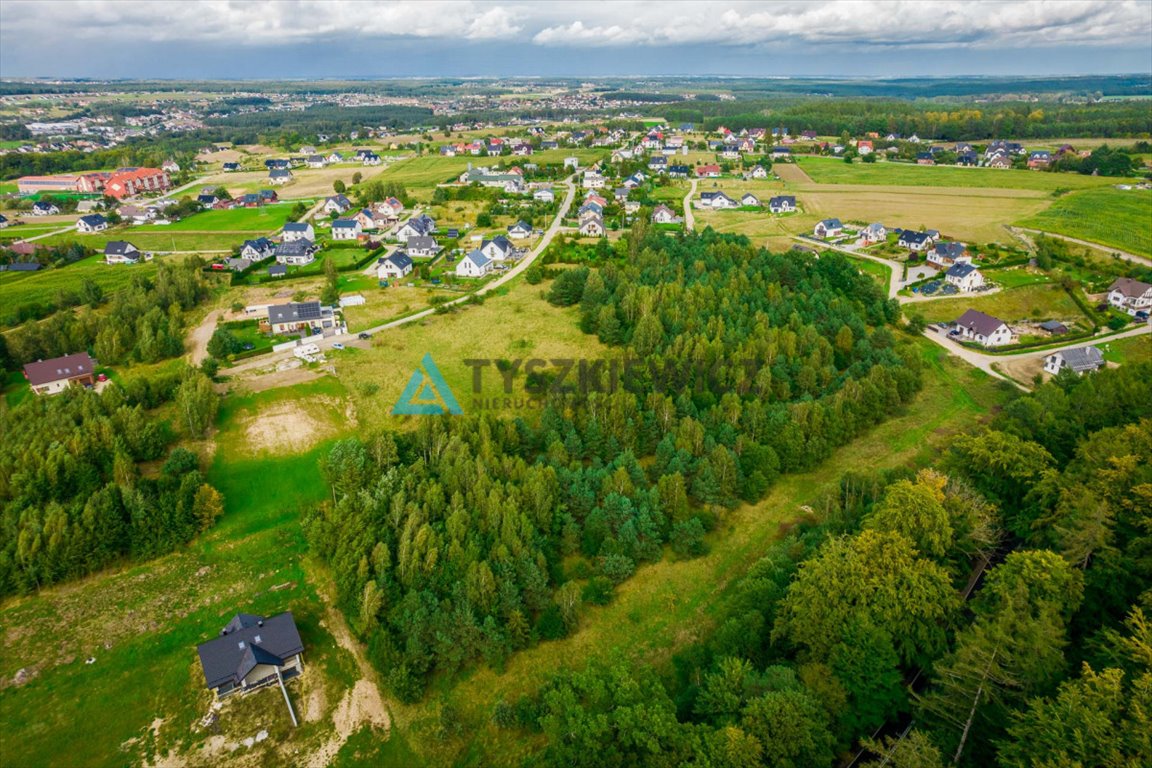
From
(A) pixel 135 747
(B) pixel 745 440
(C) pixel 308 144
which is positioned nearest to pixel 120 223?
(C) pixel 308 144

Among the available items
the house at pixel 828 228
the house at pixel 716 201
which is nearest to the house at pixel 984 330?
the house at pixel 828 228

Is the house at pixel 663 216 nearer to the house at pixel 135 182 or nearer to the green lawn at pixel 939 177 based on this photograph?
the green lawn at pixel 939 177

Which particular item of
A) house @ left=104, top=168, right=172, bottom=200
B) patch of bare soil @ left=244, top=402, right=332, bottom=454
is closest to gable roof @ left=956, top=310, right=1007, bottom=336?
patch of bare soil @ left=244, top=402, right=332, bottom=454

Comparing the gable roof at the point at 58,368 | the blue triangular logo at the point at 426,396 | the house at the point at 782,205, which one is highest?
the house at the point at 782,205

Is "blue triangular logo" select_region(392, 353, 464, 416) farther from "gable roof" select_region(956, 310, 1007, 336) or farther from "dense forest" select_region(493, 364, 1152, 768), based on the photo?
"gable roof" select_region(956, 310, 1007, 336)

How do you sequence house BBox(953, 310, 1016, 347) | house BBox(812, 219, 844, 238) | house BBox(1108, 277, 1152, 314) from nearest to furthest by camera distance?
house BBox(953, 310, 1016, 347) < house BBox(1108, 277, 1152, 314) < house BBox(812, 219, 844, 238)

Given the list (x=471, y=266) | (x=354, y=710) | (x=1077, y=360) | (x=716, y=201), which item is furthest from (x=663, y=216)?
(x=354, y=710)
